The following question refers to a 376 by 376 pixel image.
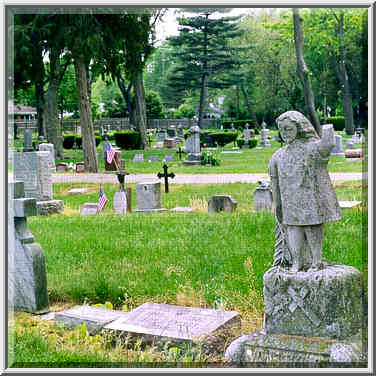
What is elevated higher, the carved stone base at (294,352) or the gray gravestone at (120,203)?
the gray gravestone at (120,203)

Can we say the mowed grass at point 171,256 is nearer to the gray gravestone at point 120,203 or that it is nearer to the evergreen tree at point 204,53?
the gray gravestone at point 120,203

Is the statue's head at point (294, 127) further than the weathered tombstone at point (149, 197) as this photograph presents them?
No

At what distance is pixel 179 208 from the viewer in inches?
532

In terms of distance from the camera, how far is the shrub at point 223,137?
32688 millimetres

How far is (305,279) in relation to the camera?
192 inches

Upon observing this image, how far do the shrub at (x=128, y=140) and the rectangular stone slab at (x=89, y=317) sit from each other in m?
23.7

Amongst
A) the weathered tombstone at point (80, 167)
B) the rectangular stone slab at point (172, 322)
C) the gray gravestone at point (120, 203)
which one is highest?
the weathered tombstone at point (80, 167)

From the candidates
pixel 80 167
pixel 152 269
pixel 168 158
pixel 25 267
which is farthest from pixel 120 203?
pixel 168 158

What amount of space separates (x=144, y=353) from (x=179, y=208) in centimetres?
841

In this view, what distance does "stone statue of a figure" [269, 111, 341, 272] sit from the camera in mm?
4781

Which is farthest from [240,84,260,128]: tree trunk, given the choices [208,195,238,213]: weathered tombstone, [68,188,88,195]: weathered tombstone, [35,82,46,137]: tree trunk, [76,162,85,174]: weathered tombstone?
[208,195,238,213]: weathered tombstone

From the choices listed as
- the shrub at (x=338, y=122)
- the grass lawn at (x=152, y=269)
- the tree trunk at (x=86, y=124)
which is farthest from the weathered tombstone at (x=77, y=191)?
the shrub at (x=338, y=122)

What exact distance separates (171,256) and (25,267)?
2.05 m

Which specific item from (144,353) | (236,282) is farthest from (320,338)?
(236,282)
